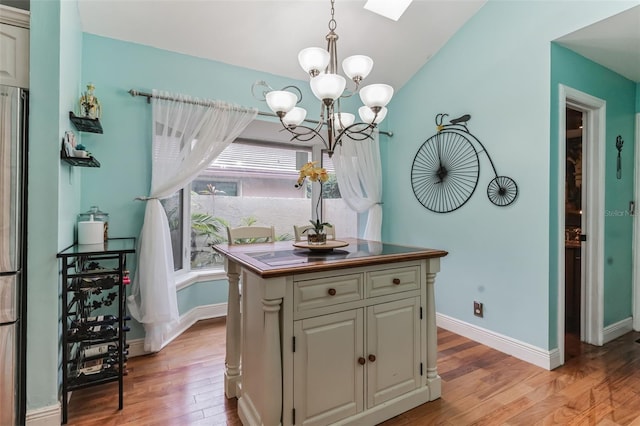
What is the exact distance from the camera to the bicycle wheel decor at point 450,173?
2.70 metres

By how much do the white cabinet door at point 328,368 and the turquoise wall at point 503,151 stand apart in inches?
63.8

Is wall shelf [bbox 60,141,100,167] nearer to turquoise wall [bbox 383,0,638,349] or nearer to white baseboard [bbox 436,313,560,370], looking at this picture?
turquoise wall [bbox 383,0,638,349]

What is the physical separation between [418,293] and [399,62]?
2.49 meters

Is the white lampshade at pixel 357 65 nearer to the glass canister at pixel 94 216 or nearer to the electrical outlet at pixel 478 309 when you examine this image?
the glass canister at pixel 94 216

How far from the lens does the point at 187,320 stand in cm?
307

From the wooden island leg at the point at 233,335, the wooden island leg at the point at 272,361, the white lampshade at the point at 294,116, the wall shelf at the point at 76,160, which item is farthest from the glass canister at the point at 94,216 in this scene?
the wooden island leg at the point at 272,361

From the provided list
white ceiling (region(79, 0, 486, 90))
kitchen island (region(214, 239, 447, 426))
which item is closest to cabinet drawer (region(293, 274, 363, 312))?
kitchen island (region(214, 239, 447, 426))

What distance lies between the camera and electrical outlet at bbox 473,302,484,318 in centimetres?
282

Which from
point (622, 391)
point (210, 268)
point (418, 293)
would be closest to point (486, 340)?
point (622, 391)

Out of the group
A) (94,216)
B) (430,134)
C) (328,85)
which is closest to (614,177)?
(430,134)

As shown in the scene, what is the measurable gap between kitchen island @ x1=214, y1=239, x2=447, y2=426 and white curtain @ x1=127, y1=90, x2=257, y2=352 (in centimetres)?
87

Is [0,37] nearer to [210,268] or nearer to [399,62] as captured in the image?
[210,268]

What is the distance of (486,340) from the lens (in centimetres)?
275

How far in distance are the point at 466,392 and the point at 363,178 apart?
7.47 ft
